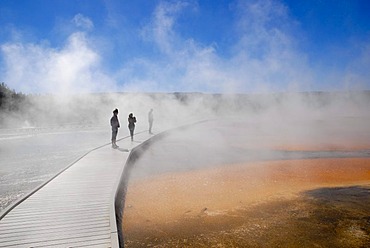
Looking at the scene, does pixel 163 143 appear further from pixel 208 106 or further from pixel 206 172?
pixel 208 106

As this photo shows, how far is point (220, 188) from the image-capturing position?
22.7 ft

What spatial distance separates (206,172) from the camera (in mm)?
8578

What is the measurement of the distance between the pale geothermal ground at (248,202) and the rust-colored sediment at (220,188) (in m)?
0.02

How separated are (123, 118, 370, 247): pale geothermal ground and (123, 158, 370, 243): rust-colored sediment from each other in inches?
0.7

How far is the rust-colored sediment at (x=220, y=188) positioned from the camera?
5156 millimetres

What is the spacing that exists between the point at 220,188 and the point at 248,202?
1.07 meters

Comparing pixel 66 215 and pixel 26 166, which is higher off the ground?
pixel 26 166

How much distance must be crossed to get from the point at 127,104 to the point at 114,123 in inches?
1269

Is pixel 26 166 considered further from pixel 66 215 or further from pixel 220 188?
pixel 220 188

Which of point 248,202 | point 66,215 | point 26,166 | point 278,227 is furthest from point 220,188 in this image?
point 26,166

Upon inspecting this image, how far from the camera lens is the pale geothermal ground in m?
4.45

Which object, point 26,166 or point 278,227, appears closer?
point 278,227

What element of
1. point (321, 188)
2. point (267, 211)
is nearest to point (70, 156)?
point (267, 211)

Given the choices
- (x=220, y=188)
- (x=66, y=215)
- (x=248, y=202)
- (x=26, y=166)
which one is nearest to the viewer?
(x=66, y=215)
